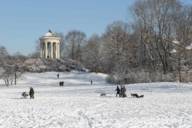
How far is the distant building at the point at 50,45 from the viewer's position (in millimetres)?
115312

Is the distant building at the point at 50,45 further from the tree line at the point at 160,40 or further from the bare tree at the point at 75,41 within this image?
the tree line at the point at 160,40

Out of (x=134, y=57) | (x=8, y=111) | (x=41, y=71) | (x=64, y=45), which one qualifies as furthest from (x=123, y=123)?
(x=64, y=45)

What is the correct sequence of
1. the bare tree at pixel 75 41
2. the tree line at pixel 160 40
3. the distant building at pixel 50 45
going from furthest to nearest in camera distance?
the bare tree at pixel 75 41
the distant building at pixel 50 45
the tree line at pixel 160 40

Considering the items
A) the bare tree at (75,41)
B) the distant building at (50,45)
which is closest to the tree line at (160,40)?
the distant building at (50,45)

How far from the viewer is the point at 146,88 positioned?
52.2 metres

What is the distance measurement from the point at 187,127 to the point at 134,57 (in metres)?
65.8

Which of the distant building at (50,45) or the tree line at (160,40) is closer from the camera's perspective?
the tree line at (160,40)

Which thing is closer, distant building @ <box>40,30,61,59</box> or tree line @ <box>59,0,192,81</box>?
tree line @ <box>59,0,192,81</box>

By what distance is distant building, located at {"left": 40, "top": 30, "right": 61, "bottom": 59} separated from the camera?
11531 centimetres

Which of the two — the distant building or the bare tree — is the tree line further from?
the bare tree

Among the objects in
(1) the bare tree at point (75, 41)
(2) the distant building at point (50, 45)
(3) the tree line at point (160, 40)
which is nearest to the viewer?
(3) the tree line at point (160, 40)

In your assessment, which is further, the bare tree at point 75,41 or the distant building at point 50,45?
the bare tree at point 75,41

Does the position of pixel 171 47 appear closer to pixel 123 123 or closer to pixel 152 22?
pixel 152 22

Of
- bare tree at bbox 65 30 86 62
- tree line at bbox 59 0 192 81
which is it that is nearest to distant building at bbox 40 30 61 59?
bare tree at bbox 65 30 86 62
